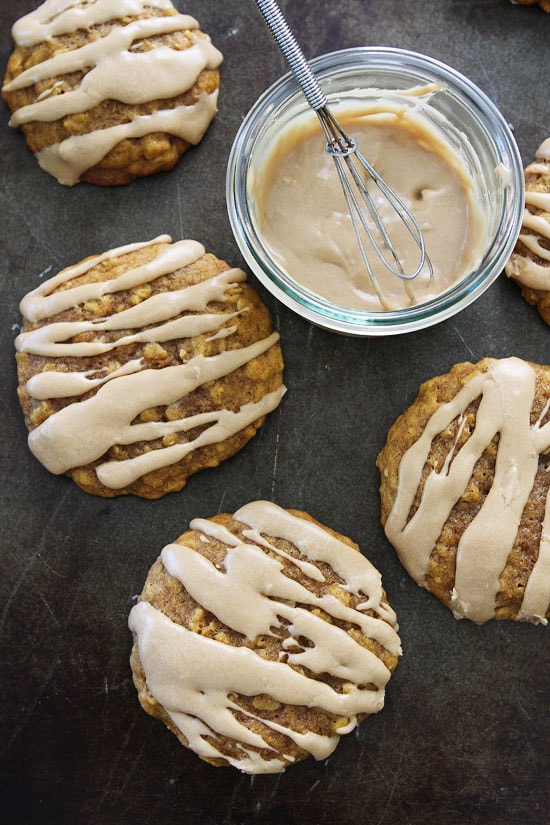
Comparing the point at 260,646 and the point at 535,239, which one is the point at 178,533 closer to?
the point at 260,646

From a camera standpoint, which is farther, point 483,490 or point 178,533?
point 178,533

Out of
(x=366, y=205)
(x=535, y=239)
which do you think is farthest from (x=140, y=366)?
(x=535, y=239)

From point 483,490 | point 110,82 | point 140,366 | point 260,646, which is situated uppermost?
point 110,82

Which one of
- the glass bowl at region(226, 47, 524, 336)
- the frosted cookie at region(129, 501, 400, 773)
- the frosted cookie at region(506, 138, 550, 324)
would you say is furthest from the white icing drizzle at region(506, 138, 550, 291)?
the frosted cookie at region(129, 501, 400, 773)

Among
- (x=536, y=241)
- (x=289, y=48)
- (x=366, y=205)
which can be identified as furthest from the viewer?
(x=536, y=241)

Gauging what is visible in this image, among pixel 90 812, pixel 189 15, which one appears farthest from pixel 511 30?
pixel 90 812

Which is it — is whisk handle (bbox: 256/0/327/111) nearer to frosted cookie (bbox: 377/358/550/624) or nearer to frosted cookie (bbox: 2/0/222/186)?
frosted cookie (bbox: 2/0/222/186)
